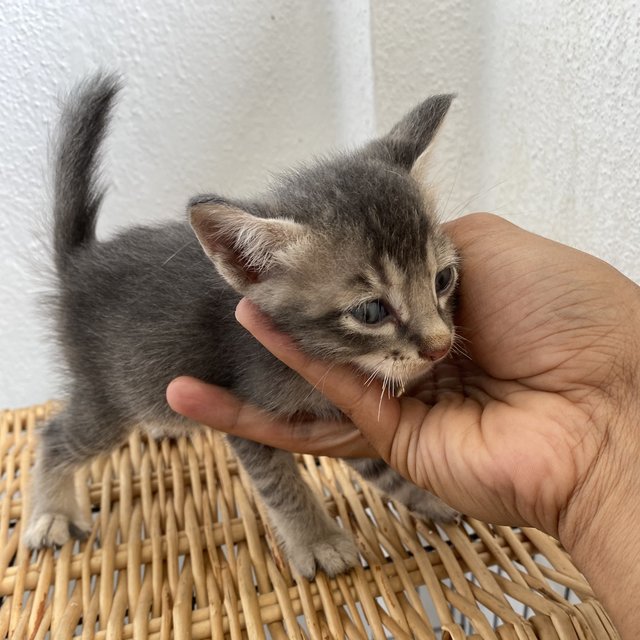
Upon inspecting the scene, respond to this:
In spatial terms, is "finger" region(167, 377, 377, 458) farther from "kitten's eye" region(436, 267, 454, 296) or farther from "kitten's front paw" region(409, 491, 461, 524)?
"kitten's eye" region(436, 267, 454, 296)

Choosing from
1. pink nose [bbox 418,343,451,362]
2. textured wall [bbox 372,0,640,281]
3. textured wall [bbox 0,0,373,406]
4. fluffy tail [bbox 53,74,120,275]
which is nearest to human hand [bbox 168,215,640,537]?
pink nose [bbox 418,343,451,362]

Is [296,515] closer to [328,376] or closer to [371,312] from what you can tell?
[328,376]

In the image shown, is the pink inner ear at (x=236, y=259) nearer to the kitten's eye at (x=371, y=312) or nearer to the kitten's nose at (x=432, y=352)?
the kitten's eye at (x=371, y=312)

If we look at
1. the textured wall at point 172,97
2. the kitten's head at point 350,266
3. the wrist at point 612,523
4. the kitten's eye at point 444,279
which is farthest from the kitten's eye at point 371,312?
the textured wall at point 172,97

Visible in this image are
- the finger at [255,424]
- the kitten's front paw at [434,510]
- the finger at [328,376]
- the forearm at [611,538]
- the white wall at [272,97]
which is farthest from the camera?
the white wall at [272,97]

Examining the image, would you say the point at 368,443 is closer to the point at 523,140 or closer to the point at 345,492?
the point at 345,492

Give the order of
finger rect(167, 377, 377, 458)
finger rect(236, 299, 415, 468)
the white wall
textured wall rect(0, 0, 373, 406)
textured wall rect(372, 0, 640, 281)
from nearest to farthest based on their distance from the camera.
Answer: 1. finger rect(236, 299, 415, 468)
2. finger rect(167, 377, 377, 458)
3. textured wall rect(372, 0, 640, 281)
4. the white wall
5. textured wall rect(0, 0, 373, 406)
